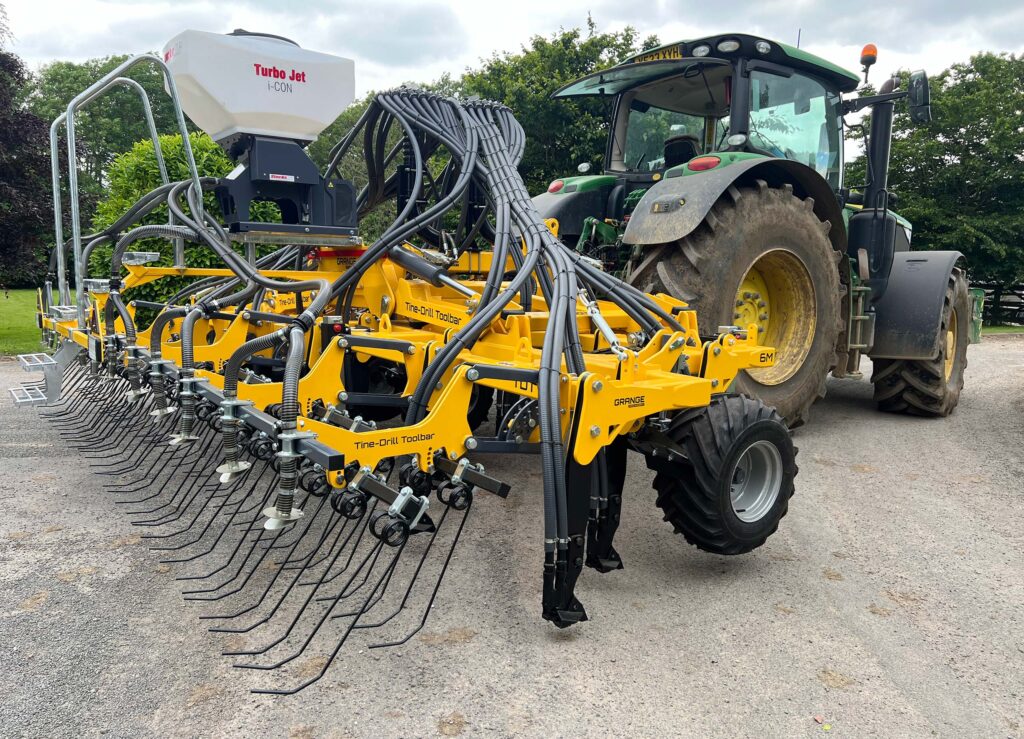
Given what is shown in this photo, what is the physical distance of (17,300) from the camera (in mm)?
16656

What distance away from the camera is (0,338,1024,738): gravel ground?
1.89 m

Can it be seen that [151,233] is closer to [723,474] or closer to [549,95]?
[723,474]

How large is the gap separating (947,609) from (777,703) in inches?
35.2

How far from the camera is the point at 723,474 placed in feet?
8.28

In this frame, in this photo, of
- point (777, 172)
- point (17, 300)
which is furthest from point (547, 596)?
point (17, 300)

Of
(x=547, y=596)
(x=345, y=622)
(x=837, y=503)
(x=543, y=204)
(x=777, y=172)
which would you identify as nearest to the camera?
(x=547, y=596)

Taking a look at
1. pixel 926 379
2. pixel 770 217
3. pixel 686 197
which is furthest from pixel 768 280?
pixel 926 379

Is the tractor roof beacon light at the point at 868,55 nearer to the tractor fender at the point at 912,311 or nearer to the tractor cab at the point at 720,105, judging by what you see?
the tractor cab at the point at 720,105

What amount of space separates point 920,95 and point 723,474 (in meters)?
3.08

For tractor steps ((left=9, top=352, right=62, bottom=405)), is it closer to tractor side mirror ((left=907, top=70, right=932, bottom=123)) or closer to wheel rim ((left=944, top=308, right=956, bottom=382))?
tractor side mirror ((left=907, top=70, right=932, bottom=123))

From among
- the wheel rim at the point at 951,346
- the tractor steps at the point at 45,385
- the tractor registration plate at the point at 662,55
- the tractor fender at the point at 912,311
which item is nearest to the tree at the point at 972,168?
the wheel rim at the point at 951,346

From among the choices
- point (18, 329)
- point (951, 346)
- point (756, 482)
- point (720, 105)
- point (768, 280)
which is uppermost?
point (720, 105)

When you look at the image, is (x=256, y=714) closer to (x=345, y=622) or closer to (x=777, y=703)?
(x=345, y=622)

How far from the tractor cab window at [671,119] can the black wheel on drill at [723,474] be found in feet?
8.33
